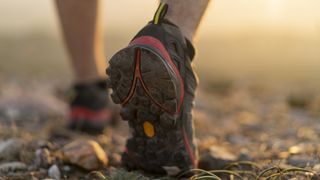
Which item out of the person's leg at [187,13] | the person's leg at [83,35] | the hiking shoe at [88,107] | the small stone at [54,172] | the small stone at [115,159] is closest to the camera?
the person's leg at [187,13]

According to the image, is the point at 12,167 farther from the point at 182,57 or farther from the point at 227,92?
the point at 227,92

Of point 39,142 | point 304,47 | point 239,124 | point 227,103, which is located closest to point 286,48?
point 304,47

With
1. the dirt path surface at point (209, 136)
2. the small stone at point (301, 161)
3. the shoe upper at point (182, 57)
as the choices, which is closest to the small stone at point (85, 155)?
the dirt path surface at point (209, 136)

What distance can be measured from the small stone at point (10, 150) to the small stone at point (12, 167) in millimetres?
91

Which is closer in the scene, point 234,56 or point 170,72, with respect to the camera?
point 170,72

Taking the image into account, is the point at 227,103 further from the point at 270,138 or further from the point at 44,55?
the point at 44,55

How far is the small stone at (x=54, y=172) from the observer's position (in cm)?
216

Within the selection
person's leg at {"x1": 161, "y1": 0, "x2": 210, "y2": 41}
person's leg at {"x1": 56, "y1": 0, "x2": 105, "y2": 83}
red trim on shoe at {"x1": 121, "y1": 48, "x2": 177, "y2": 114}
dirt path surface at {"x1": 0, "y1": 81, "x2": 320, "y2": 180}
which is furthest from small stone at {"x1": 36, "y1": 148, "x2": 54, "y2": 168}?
A: person's leg at {"x1": 56, "y1": 0, "x2": 105, "y2": 83}

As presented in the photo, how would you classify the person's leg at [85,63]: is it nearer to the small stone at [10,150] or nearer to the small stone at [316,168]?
the small stone at [10,150]

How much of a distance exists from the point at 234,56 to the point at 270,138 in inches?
223

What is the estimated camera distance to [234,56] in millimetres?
8891

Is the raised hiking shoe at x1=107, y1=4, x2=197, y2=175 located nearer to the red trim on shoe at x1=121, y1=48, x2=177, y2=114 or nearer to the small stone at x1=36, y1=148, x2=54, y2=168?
the red trim on shoe at x1=121, y1=48, x2=177, y2=114

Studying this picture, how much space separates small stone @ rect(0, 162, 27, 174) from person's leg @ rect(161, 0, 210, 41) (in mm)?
883

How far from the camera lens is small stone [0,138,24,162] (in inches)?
91.4
